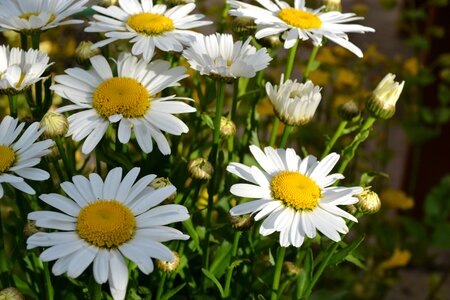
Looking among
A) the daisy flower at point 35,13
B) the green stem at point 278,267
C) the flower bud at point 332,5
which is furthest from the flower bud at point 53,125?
the flower bud at point 332,5

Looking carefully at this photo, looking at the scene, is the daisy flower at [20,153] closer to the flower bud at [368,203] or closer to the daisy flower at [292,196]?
the daisy flower at [292,196]

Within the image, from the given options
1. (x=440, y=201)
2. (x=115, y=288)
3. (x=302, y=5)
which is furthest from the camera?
(x=440, y=201)

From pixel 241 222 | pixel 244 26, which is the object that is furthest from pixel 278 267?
pixel 244 26

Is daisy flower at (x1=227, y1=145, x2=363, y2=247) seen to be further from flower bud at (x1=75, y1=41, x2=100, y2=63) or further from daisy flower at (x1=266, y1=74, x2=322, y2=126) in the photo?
flower bud at (x1=75, y1=41, x2=100, y2=63)

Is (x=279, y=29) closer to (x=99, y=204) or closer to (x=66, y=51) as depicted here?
(x=99, y=204)

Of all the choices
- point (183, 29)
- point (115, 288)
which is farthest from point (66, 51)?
point (115, 288)

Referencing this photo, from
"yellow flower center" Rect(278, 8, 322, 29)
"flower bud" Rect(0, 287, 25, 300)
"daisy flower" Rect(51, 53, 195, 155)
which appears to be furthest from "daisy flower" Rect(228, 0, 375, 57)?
"flower bud" Rect(0, 287, 25, 300)
